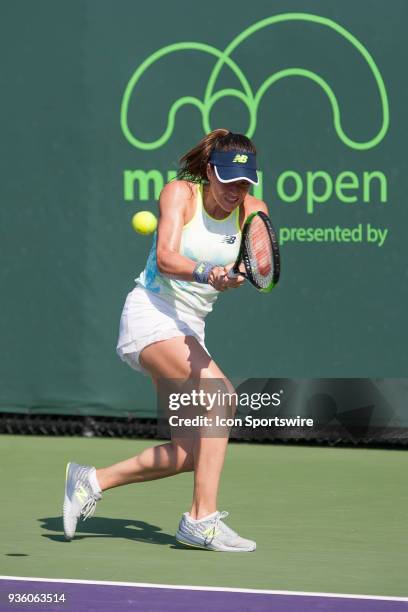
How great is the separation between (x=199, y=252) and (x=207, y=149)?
1.21ft

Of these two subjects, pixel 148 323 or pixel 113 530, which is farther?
pixel 113 530

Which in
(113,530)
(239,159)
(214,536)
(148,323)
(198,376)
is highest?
(239,159)

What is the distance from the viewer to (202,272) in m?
5.00

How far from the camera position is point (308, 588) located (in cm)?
457

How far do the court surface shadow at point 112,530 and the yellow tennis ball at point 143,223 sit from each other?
207 centimetres

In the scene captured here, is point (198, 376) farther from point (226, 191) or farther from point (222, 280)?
point (226, 191)

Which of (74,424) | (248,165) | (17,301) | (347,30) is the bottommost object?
(74,424)

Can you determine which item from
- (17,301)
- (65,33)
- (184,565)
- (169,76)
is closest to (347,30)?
(169,76)

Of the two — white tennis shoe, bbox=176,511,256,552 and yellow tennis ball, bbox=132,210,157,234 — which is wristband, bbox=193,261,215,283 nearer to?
white tennis shoe, bbox=176,511,256,552

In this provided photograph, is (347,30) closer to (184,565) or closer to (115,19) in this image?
(115,19)

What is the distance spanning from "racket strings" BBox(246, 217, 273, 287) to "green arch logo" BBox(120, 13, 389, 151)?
9.83ft

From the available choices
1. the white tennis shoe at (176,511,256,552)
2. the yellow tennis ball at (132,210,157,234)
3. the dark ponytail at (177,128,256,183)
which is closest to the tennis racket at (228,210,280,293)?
the dark ponytail at (177,128,256,183)

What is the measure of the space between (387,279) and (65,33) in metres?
2.18

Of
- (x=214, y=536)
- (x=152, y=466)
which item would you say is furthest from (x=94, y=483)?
(x=214, y=536)
